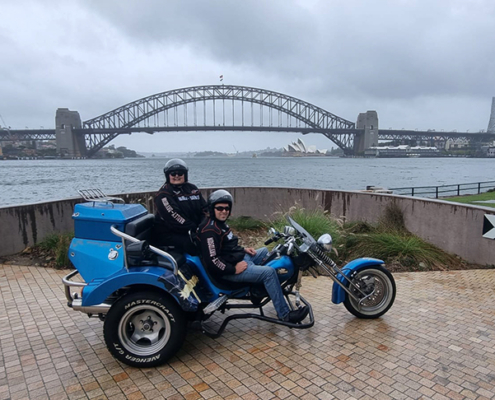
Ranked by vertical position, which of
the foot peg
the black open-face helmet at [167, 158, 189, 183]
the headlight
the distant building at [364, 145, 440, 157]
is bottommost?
the foot peg

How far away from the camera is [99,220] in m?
3.65

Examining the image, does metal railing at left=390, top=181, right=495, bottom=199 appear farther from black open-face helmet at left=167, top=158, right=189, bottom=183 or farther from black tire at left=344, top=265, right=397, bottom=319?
black open-face helmet at left=167, top=158, right=189, bottom=183

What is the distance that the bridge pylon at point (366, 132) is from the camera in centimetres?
10856

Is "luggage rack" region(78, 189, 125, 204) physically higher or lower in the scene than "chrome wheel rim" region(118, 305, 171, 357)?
higher

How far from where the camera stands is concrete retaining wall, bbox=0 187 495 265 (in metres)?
6.86

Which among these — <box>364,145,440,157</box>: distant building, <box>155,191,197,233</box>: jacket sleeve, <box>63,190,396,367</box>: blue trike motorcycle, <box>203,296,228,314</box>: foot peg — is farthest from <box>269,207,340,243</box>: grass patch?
<box>364,145,440,157</box>: distant building

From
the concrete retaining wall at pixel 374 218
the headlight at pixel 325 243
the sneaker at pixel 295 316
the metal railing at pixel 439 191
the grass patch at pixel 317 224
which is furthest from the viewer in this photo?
the metal railing at pixel 439 191

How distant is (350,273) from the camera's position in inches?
175

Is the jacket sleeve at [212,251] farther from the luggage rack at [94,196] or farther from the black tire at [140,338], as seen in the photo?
the luggage rack at [94,196]

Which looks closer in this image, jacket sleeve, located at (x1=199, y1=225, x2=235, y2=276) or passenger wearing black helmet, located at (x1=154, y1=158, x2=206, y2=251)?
jacket sleeve, located at (x1=199, y1=225, x2=235, y2=276)

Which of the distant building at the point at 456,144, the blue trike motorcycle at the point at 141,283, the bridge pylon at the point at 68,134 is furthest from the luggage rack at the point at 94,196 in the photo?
the distant building at the point at 456,144

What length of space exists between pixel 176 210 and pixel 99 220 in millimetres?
756

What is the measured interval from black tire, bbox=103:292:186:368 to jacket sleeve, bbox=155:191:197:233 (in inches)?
29.7

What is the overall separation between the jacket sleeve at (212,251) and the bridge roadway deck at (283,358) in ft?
2.72
